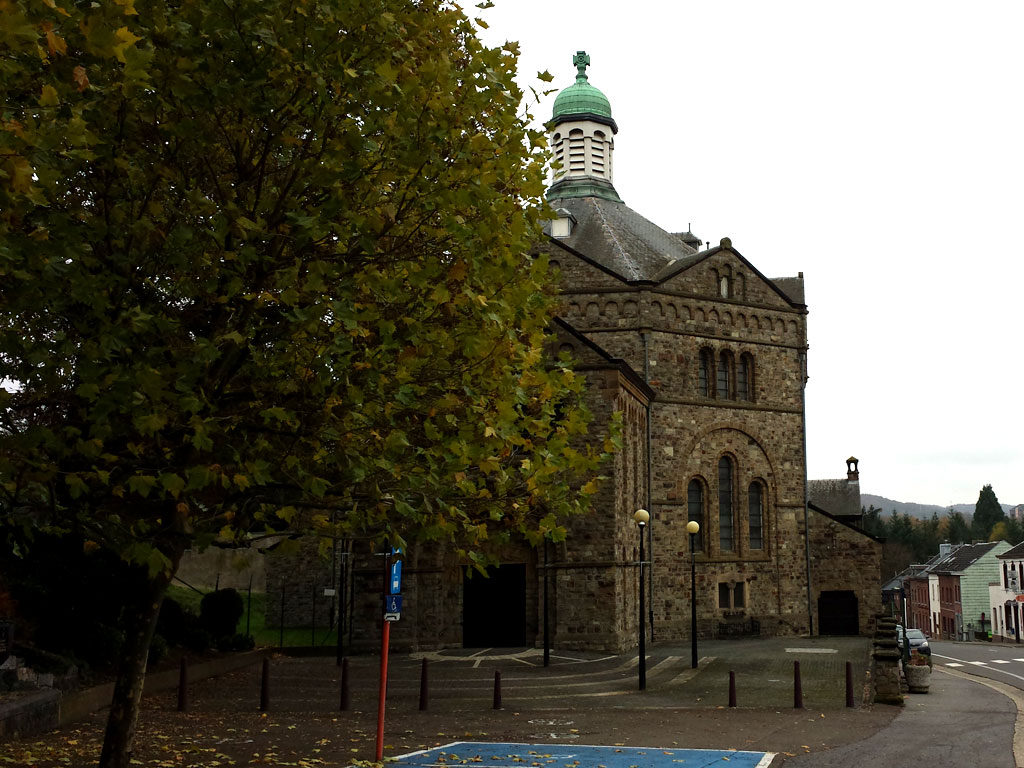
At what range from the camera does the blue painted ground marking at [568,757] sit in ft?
35.4

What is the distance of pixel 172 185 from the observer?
9117mm

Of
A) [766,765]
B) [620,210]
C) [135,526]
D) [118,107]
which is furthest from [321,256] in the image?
[620,210]

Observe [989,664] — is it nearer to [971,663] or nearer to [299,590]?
[971,663]

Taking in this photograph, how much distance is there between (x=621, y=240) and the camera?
3538 cm

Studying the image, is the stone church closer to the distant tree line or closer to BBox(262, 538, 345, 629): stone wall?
BBox(262, 538, 345, 629): stone wall

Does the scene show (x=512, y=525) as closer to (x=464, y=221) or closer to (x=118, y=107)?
(x=464, y=221)

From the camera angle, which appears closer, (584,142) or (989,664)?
(989,664)

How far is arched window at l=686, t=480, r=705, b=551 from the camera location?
3319 cm

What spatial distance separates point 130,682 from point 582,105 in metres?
36.7

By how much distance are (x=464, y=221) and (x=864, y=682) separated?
53.1 ft

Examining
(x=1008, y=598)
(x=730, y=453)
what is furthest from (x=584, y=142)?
(x=1008, y=598)

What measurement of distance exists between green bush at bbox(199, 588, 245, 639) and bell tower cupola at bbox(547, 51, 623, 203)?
73.9 ft

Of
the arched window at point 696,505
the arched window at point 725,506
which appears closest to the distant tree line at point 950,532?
the arched window at point 725,506

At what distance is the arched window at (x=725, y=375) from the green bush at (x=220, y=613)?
18.6 meters
